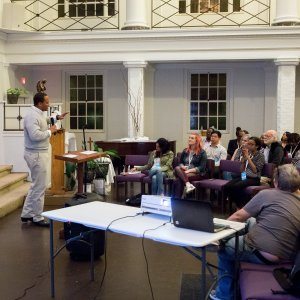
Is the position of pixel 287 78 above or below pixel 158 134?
above

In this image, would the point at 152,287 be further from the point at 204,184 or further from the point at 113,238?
the point at 204,184

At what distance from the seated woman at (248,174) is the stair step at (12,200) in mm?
3309

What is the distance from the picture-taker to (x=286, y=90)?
37.7ft

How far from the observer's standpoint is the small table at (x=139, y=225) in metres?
3.34

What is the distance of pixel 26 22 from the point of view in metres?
12.7

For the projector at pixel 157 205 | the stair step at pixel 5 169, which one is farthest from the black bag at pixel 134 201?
the projector at pixel 157 205

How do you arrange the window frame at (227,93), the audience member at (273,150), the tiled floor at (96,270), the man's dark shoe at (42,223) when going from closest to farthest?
the tiled floor at (96,270), the man's dark shoe at (42,223), the audience member at (273,150), the window frame at (227,93)

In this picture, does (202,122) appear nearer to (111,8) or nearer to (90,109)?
(90,109)

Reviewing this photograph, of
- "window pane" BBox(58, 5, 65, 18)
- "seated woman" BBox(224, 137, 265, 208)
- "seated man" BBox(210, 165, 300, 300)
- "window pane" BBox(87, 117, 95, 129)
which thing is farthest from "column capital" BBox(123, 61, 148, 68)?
"seated man" BBox(210, 165, 300, 300)

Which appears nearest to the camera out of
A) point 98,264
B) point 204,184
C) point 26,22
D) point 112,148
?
point 98,264

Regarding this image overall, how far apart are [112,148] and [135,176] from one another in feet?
6.66

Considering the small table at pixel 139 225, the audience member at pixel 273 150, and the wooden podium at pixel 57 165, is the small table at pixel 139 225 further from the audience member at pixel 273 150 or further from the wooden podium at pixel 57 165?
Result: the audience member at pixel 273 150

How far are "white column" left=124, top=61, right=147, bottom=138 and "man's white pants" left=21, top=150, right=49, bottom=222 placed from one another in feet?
18.8

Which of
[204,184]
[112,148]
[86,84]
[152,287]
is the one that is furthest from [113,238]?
[86,84]
